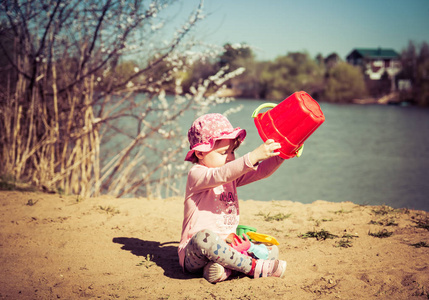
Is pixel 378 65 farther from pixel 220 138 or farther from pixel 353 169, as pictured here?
Answer: pixel 220 138

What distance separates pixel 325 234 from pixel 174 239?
129 centimetres

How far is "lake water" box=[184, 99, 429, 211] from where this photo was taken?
355 inches

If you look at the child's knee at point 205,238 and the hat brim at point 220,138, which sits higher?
the hat brim at point 220,138

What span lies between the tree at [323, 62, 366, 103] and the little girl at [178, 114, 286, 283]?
32.9 metres

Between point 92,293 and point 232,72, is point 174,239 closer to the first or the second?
point 92,293

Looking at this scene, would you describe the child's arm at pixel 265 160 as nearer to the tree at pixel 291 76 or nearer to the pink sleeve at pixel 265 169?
the pink sleeve at pixel 265 169

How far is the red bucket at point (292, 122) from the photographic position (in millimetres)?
2400

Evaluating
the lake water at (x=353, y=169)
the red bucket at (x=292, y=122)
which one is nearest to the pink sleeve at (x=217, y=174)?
the red bucket at (x=292, y=122)

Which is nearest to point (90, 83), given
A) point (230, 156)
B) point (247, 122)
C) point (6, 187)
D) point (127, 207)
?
point (6, 187)

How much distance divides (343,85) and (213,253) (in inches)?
1367

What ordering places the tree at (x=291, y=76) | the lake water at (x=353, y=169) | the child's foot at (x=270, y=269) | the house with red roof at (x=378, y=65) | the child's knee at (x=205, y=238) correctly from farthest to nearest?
1. the house with red roof at (x=378, y=65)
2. the tree at (x=291, y=76)
3. the lake water at (x=353, y=169)
4. the child's foot at (x=270, y=269)
5. the child's knee at (x=205, y=238)

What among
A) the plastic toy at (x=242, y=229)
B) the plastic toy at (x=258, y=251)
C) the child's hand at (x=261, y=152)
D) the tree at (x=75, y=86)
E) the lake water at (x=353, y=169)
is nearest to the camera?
the child's hand at (x=261, y=152)

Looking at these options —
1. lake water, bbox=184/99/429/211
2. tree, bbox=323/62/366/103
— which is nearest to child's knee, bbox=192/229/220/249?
lake water, bbox=184/99/429/211

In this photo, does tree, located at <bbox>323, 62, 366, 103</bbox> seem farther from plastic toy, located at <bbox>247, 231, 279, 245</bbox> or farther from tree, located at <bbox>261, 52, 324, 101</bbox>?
plastic toy, located at <bbox>247, 231, 279, 245</bbox>
